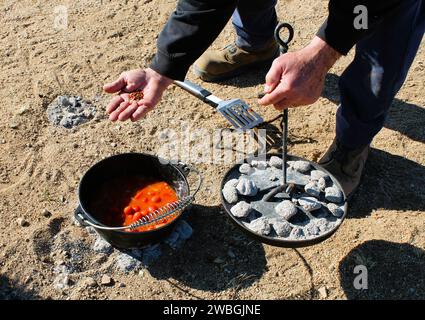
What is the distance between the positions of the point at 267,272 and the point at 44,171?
1330 mm

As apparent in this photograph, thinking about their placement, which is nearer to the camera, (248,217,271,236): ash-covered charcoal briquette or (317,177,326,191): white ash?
(248,217,271,236): ash-covered charcoal briquette

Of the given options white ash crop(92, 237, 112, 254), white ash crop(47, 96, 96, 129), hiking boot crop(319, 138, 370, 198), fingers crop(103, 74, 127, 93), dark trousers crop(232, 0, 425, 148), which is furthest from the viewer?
white ash crop(47, 96, 96, 129)

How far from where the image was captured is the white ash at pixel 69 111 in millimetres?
3170

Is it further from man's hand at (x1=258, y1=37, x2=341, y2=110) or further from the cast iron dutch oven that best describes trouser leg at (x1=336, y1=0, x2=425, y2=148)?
the cast iron dutch oven

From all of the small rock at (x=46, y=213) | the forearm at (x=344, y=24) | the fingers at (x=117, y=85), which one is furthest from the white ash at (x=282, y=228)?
the small rock at (x=46, y=213)

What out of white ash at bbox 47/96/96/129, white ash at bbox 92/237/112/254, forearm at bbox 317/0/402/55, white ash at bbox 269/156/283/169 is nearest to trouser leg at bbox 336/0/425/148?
forearm at bbox 317/0/402/55

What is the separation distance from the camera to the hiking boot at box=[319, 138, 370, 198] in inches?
111

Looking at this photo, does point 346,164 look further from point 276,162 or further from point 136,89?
point 136,89

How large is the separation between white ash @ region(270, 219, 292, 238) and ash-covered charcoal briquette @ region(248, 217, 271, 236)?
28 mm

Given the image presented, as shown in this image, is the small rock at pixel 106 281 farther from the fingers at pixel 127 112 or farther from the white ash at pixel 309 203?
the white ash at pixel 309 203

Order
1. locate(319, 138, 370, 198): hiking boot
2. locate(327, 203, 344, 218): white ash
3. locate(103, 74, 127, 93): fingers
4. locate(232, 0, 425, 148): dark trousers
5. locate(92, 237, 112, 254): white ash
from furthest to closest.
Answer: locate(319, 138, 370, 198): hiking boot
locate(92, 237, 112, 254): white ash
locate(103, 74, 127, 93): fingers
locate(232, 0, 425, 148): dark trousers
locate(327, 203, 344, 218): white ash

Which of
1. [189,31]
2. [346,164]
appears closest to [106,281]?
[189,31]

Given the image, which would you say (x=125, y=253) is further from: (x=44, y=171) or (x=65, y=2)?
(x=65, y=2)

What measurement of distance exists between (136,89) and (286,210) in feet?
2.86
